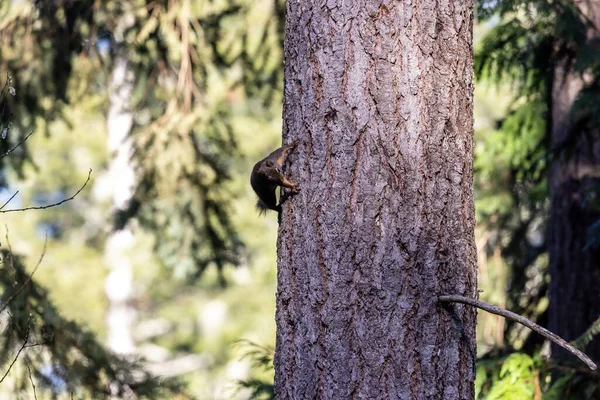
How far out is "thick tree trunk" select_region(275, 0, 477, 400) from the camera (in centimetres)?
212

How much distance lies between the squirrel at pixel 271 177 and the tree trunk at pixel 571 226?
2663 mm

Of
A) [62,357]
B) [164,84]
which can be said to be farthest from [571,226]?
[62,357]

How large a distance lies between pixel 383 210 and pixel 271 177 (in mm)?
415

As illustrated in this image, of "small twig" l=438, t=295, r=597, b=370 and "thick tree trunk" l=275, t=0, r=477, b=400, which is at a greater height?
"thick tree trunk" l=275, t=0, r=477, b=400

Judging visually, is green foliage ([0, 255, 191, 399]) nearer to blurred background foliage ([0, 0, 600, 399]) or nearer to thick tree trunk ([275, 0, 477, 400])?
blurred background foliage ([0, 0, 600, 399])

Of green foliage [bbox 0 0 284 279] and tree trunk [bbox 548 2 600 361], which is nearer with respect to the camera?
tree trunk [bbox 548 2 600 361]

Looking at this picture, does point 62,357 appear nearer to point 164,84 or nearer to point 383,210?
point 164,84

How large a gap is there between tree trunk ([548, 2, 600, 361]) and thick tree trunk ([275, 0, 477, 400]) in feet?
8.25

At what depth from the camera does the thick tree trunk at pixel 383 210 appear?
212 cm

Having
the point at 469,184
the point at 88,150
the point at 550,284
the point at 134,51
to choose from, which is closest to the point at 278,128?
the point at 88,150

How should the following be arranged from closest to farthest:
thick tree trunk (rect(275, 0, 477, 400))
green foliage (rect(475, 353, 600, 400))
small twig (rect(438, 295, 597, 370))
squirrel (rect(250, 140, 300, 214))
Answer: small twig (rect(438, 295, 597, 370)), thick tree trunk (rect(275, 0, 477, 400)), squirrel (rect(250, 140, 300, 214)), green foliage (rect(475, 353, 600, 400))

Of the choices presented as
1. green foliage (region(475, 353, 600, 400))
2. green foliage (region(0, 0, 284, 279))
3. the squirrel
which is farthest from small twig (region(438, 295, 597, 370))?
green foliage (region(0, 0, 284, 279))

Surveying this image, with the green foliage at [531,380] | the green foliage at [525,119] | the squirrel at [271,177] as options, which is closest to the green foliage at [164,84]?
the green foliage at [525,119]

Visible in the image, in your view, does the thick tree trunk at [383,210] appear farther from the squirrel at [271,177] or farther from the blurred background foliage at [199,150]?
the blurred background foliage at [199,150]
